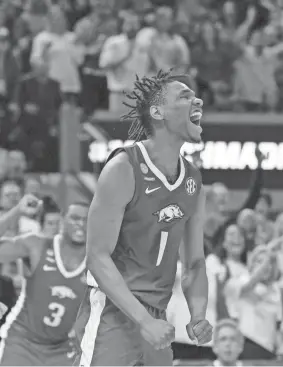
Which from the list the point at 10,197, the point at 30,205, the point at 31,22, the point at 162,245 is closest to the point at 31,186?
the point at 10,197

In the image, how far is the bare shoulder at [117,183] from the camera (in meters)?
3.88

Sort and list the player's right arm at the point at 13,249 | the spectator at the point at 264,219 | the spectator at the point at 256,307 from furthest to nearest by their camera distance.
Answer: the spectator at the point at 264,219 → the spectator at the point at 256,307 → the player's right arm at the point at 13,249

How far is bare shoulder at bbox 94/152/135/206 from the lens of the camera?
388 centimetres

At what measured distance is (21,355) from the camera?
659 cm

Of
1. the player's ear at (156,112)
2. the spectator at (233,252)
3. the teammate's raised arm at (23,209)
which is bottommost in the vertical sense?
the spectator at (233,252)

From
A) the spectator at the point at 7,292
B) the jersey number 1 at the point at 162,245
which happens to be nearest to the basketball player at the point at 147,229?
the jersey number 1 at the point at 162,245

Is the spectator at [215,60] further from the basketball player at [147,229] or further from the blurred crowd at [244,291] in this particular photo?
the basketball player at [147,229]

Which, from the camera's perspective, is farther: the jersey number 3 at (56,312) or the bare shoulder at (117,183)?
the jersey number 3 at (56,312)

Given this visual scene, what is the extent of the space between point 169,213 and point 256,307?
16.3 feet

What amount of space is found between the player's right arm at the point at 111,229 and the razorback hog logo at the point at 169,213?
0.14 meters

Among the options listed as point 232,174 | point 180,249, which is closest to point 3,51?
point 232,174

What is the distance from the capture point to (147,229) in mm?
3984

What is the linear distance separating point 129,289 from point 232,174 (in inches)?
296

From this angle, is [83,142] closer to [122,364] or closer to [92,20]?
[92,20]
